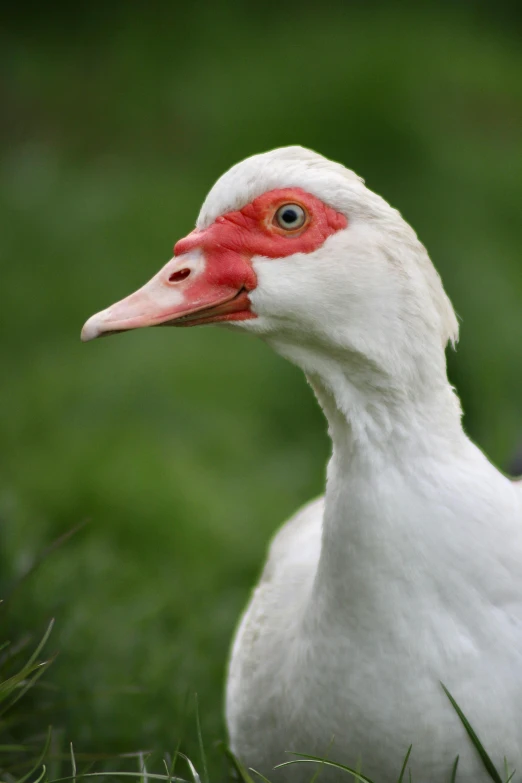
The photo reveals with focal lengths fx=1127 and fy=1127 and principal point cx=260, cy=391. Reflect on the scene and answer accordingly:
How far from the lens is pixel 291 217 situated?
2186 mm

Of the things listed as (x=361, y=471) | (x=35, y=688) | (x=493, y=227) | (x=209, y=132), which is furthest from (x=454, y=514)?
(x=209, y=132)

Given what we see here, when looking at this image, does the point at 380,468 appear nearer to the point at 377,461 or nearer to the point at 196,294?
the point at 377,461

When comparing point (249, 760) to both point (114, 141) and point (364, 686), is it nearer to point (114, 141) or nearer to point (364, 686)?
point (364, 686)

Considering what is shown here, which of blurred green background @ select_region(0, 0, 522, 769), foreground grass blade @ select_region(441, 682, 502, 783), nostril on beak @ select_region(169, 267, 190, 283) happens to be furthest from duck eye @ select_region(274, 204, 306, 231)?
blurred green background @ select_region(0, 0, 522, 769)

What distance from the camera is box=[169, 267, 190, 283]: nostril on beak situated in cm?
223

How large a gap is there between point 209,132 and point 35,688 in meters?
5.67

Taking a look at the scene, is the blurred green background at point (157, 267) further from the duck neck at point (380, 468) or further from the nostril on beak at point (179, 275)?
the nostril on beak at point (179, 275)

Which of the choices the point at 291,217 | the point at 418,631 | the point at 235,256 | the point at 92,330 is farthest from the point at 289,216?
the point at 418,631

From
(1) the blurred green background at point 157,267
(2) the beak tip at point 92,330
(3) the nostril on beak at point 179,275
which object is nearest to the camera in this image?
(2) the beak tip at point 92,330

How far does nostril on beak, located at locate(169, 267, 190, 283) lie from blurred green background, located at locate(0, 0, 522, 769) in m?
1.17

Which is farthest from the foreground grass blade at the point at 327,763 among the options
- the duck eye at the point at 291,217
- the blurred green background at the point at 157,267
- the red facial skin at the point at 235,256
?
the duck eye at the point at 291,217

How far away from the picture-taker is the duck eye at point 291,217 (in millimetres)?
2182

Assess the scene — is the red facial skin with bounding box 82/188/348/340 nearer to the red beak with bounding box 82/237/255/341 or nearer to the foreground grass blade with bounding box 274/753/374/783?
the red beak with bounding box 82/237/255/341

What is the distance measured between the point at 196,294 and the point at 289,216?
0.24 m
